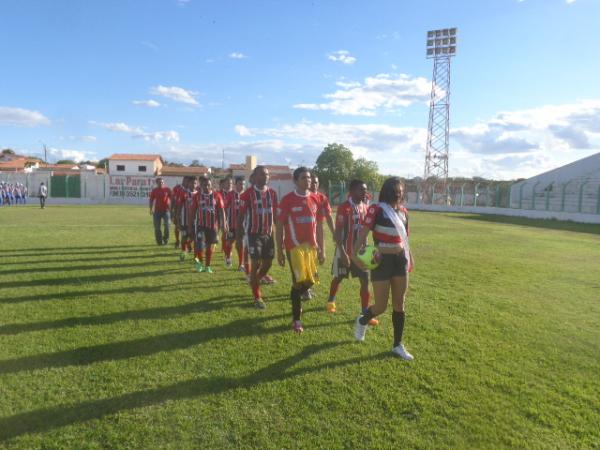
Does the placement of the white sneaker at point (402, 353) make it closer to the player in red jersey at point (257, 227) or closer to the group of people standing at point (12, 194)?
the player in red jersey at point (257, 227)

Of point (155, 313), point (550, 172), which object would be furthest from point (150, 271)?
point (550, 172)

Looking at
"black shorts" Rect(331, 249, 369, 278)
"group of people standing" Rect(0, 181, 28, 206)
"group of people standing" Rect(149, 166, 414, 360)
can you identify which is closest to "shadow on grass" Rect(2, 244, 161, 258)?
"group of people standing" Rect(149, 166, 414, 360)

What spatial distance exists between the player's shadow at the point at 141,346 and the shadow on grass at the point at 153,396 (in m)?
0.84

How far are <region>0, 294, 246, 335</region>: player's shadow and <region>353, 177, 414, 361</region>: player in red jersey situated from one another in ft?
8.65

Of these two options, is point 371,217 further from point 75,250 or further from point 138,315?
point 75,250

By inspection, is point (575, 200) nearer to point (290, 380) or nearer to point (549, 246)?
point (549, 246)

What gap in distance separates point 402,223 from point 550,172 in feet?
145

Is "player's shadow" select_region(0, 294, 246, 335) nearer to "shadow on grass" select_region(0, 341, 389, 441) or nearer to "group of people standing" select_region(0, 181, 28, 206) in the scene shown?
"shadow on grass" select_region(0, 341, 389, 441)

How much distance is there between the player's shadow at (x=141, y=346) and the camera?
422 centimetres

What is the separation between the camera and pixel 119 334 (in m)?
5.05

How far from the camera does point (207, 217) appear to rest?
8.69 m

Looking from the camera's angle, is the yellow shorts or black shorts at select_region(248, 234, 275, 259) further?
black shorts at select_region(248, 234, 275, 259)

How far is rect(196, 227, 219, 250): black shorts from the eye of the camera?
8.75 meters

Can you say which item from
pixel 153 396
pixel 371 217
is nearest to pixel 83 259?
pixel 153 396
